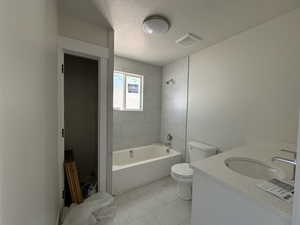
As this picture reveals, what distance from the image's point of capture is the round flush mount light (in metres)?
1.64

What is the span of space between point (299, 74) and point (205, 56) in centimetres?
132

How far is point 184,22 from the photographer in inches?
69.2

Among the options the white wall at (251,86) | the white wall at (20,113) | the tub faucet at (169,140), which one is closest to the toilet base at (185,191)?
the white wall at (251,86)

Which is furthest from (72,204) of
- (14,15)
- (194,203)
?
(14,15)

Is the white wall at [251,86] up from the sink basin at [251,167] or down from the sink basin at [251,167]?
up

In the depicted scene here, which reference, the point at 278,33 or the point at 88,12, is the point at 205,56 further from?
the point at 88,12

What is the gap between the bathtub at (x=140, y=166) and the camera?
2171mm

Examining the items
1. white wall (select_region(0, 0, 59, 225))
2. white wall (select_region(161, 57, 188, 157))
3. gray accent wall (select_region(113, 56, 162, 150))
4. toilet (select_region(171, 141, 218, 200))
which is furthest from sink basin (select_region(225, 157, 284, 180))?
gray accent wall (select_region(113, 56, 162, 150))

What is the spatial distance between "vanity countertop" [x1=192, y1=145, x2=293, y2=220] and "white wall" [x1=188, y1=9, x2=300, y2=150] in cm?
46

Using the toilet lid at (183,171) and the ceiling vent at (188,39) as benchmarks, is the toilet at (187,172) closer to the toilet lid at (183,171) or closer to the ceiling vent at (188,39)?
the toilet lid at (183,171)

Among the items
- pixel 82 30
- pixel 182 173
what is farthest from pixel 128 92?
pixel 182 173

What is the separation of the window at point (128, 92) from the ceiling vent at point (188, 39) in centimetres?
128

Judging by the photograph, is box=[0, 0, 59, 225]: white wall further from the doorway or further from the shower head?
the shower head

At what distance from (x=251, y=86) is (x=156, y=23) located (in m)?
1.54
